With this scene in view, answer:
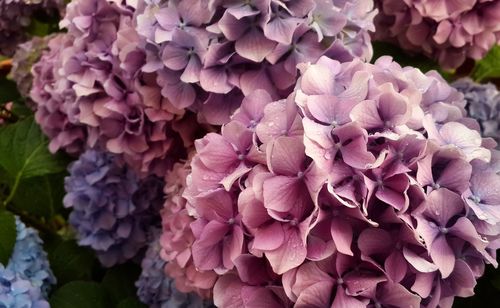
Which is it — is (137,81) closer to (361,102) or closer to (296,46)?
(296,46)

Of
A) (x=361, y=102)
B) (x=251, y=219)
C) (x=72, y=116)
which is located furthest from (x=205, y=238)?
(x=72, y=116)

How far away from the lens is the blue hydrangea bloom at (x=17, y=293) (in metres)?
0.69

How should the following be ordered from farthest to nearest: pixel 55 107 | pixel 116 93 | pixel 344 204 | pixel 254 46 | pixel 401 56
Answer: pixel 401 56 → pixel 55 107 → pixel 116 93 → pixel 254 46 → pixel 344 204

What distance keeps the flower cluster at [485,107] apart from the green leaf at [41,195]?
55cm

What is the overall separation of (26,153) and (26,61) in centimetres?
15

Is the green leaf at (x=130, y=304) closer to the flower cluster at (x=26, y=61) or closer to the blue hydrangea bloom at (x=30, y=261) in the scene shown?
the blue hydrangea bloom at (x=30, y=261)

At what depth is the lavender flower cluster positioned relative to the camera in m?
0.70

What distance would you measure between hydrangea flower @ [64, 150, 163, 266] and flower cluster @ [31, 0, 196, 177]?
0.05 meters

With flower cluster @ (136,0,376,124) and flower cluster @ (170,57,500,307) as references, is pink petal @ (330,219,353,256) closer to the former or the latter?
flower cluster @ (170,57,500,307)

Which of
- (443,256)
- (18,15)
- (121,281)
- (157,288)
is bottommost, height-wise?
(121,281)

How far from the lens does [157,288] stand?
2.63 feet

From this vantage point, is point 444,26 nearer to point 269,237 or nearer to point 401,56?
point 401,56

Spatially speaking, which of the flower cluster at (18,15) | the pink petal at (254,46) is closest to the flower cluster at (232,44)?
the pink petal at (254,46)

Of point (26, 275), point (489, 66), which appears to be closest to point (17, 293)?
point (26, 275)
